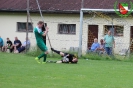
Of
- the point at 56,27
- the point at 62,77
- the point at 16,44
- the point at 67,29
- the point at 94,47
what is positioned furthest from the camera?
the point at 16,44

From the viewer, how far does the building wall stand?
99.3ft

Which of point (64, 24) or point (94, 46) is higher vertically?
point (64, 24)

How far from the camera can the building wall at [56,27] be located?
3027 cm

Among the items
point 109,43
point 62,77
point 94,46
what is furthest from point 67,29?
point 62,77

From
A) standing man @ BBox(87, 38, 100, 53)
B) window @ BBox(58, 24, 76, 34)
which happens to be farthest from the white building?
standing man @ BBox(87, 38, 100, 53)

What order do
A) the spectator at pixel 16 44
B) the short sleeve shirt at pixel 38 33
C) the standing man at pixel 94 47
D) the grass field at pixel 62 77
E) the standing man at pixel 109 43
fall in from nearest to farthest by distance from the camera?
the grass field at pixel 62 77 < the short sleeve shirt at pixel 38 33 < the standing man at pixel 109 43 < the standing man at pixel 94 47 < the spectator at pixel 16 44

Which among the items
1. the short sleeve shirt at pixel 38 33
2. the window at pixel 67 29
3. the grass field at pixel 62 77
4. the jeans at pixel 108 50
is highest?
the window at pixel 67 29

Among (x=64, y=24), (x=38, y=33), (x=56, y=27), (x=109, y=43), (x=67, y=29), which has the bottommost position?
(x=109, y=43)

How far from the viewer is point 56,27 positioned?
3462 cm

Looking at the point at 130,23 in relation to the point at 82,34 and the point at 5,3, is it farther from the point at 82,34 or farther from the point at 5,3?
the point at 5,3

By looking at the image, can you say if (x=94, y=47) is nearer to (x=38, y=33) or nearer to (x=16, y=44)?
(x=38, y=33)

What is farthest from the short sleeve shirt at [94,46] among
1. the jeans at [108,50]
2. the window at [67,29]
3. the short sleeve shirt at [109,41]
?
the window at [67,29]

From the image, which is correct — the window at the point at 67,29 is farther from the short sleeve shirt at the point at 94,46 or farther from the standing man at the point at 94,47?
the short sleeve shirt at the point at 94,46

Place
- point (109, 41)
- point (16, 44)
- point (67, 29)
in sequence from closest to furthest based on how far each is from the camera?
point (109, 41) < point (67, 29) < point (16, 44)
